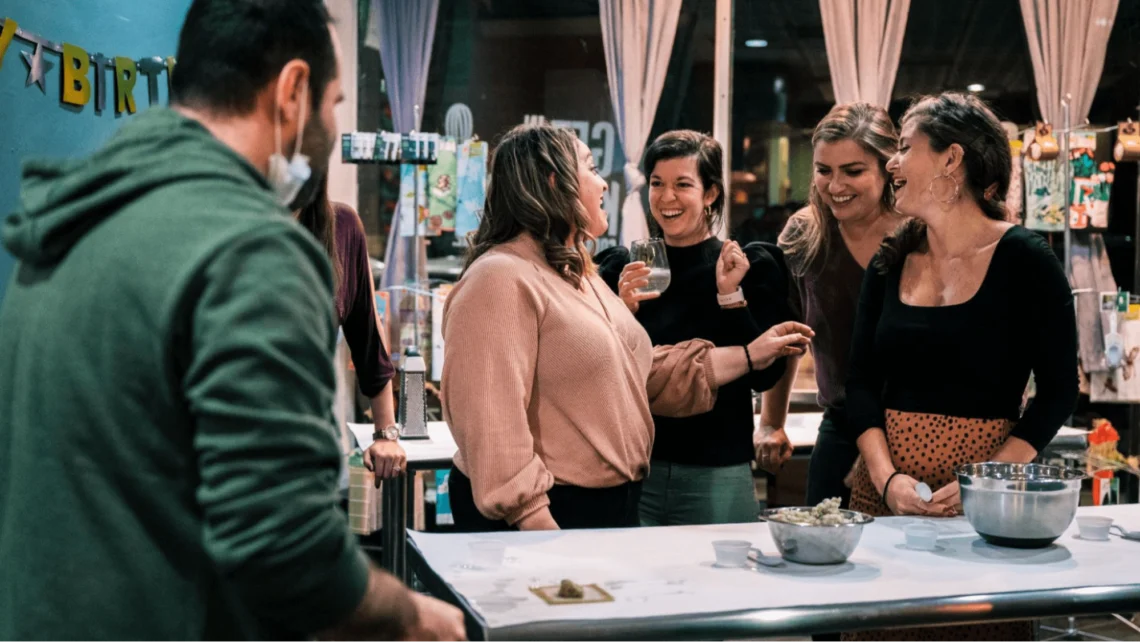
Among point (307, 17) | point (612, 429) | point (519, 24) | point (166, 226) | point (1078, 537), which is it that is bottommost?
point (1078, 537)

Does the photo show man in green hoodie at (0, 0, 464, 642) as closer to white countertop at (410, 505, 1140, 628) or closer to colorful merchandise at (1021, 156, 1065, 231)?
white countertop at (410, 505, 1140, 628)

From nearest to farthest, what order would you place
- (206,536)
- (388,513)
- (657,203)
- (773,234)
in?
1. (206,536)
2. (657,203)
3. (388,513)
4. (773,234)

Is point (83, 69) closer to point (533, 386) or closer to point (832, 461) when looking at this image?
point (533, 386)

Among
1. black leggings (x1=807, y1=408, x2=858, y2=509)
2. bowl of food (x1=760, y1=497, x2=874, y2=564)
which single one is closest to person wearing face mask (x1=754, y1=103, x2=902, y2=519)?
black leggings (x1=807, y1=408, x2=858, y2=509)

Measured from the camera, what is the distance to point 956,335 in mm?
2365

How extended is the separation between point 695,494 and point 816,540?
2.99 feet

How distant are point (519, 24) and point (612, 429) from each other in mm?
4124

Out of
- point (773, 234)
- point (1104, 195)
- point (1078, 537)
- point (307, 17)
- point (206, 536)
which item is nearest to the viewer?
point (206, 536)

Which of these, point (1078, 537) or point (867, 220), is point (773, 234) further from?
point (1078, 537)

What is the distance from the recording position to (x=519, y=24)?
5.98m

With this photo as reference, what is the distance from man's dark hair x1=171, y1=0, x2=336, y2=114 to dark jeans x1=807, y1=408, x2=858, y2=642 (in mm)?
2181

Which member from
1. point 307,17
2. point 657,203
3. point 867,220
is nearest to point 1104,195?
point 867,220

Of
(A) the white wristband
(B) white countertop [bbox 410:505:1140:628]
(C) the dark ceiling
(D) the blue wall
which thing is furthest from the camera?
(C) the dark ceiling

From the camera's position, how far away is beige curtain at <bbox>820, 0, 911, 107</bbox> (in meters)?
5.89
